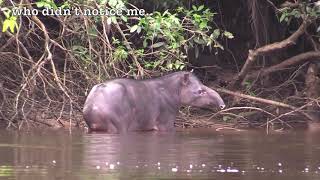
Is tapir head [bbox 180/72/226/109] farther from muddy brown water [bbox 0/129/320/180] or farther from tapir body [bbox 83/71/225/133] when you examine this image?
muddy brown water [bbox 0/129/320/180]

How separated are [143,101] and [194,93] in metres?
0.92

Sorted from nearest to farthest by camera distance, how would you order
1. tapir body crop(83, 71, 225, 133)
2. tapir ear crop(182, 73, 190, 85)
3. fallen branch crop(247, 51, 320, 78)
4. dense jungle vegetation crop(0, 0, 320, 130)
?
tapir body crop(83, 71, 225, 133), dense jungle vegetation crop(0, 0, 320, 130), tapir ear crop(182, 73, 190, 85), fallen branch crop(247, 51, 320, 78)

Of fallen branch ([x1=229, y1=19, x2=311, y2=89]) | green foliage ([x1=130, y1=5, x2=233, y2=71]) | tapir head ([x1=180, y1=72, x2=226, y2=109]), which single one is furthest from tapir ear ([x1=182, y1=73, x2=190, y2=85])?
fallen branch ([x1=229, y1=19, x2=311, y2=89])

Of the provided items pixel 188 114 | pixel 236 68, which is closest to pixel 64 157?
pixel 188 114

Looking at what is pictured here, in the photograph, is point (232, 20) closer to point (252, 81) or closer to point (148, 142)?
point (252, 81)

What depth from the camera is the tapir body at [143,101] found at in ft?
31.8

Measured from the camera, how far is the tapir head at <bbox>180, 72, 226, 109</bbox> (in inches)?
428

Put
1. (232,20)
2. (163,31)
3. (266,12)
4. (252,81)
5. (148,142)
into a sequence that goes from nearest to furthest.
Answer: (148,142) < (163,31) < (252,81) < (266,12) < (232,20)

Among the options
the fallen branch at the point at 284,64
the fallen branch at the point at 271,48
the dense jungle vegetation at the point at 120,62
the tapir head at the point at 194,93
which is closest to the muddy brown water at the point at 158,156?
the dense jungle vegetation at the point at 120,62

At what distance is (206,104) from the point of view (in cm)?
1092

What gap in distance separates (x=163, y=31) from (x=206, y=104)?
3.87ft

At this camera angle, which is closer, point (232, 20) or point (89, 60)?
point (89, 60)

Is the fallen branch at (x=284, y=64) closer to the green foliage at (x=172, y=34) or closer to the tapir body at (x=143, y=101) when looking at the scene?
the green foliage at (x=172, y=34)

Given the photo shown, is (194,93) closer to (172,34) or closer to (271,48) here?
(172,34)
